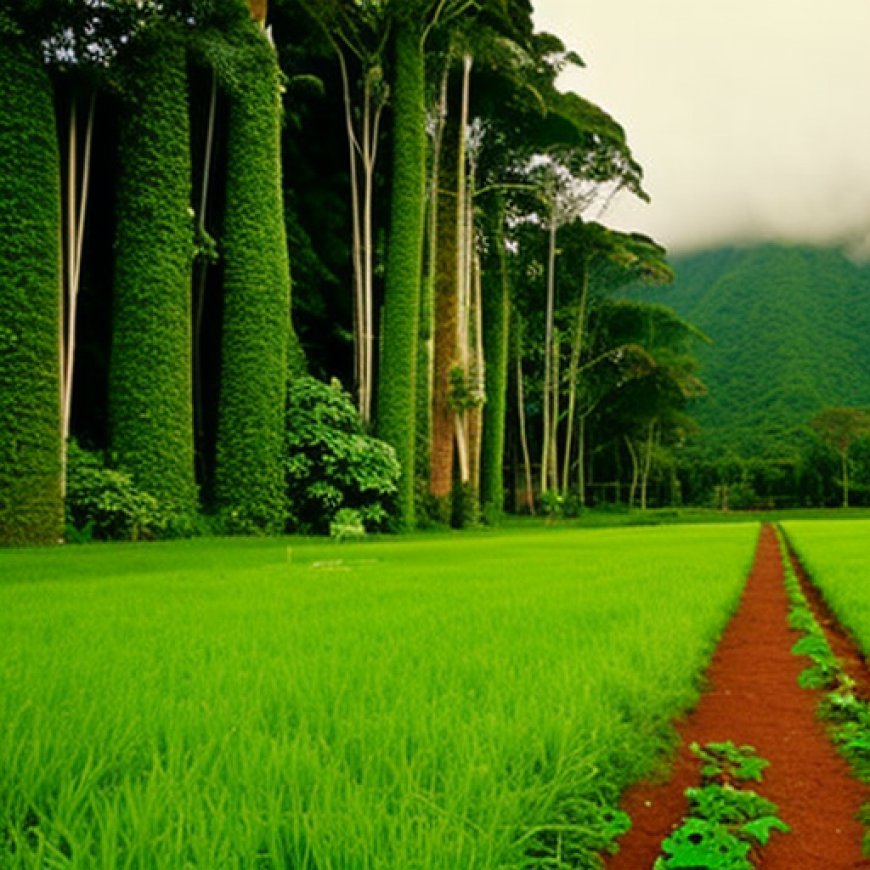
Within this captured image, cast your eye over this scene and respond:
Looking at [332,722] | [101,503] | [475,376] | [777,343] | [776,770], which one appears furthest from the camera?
[777,343]

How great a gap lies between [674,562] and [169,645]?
8075 mm

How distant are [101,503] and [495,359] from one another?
67.4ft

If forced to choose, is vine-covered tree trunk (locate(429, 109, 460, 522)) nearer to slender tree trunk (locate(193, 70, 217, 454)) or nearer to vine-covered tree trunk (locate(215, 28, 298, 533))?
vine-covered tree trunk (locate(215, 28, 298, 533))

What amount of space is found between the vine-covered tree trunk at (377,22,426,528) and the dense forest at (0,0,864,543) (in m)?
0.06

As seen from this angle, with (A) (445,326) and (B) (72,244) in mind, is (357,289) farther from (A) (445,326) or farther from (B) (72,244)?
(B) (72,244)

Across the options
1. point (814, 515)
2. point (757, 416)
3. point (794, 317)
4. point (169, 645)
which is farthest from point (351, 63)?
point (794, 317)

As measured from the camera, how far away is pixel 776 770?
3033 millimetres

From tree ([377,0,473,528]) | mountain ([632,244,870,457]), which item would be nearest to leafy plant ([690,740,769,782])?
tree ([377,0,473,528])

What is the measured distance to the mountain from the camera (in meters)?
74.9

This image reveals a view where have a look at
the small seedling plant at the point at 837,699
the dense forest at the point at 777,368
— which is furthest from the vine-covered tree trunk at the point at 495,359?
the dense forest at the point at 777,368

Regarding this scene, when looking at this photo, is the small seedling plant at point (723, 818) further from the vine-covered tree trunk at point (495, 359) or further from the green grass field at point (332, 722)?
the vine-covered tree trunk at point (495, 359)

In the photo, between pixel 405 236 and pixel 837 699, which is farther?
pixel 405 236

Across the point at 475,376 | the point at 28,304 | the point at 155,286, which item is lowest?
the point at 28,304

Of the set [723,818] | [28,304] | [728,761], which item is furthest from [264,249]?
[723,818]
